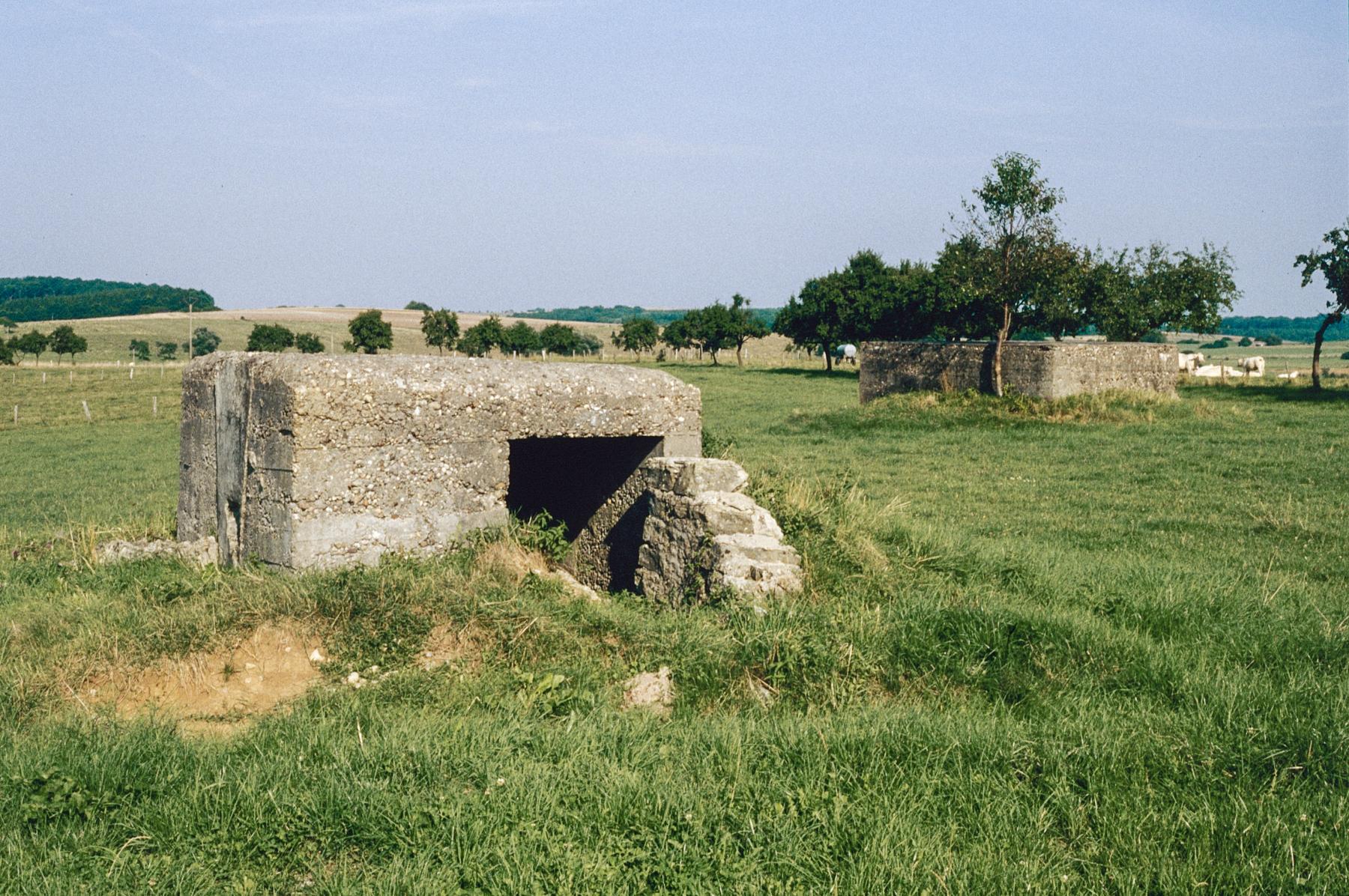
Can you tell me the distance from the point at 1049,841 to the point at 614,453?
5650 mm

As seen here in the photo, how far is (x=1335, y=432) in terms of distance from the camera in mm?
19625

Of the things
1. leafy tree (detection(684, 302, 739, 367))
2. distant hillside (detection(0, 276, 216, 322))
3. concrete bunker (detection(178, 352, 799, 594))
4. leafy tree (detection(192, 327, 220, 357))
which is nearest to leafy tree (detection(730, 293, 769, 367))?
leafy tree (detection(684, 302, 739, 367))

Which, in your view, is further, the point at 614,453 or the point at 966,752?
the point at 614,453

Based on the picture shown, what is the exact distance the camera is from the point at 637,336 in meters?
72.0

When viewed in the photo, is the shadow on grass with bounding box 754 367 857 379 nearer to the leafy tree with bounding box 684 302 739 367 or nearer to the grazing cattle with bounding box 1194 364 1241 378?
the leafy tree with bounding box 684 302 739 367

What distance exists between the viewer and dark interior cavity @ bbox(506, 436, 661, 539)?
862 cm

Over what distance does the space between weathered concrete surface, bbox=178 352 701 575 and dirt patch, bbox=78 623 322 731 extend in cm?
104

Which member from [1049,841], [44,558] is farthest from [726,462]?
[44,558]

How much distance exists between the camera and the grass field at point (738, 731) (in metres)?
3.49

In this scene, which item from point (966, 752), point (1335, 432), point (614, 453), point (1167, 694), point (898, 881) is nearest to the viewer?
point (898, 881)

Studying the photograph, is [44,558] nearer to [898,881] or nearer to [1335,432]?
[898,881]

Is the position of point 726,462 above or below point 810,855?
above

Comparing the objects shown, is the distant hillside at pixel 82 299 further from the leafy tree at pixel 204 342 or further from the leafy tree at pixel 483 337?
the leafy tree at pixel 483 337

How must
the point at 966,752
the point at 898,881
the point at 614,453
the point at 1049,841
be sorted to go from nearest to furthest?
the point at 898,881 < the point at 1049,841 < the point at 966,752 < the point at 614,453
